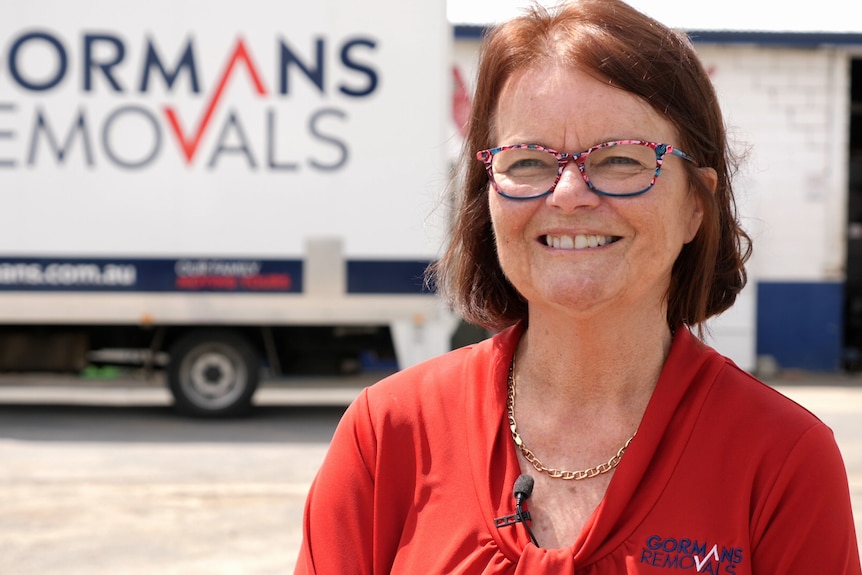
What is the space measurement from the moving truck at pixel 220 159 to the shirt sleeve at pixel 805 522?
761 cm

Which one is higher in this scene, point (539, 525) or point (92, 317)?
point (539, 525)

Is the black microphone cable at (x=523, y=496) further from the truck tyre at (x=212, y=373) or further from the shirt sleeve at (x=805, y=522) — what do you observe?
the truck tyre at (x=212, y=373)

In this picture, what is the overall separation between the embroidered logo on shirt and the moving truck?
762 cm

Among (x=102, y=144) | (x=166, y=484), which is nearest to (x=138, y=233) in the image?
(x=102, y=144)

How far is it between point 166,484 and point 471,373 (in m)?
5.74

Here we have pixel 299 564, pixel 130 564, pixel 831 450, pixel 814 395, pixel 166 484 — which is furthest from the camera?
pixel 814 395

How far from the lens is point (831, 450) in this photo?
5.12ft

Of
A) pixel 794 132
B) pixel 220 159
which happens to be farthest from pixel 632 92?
pixel 794 132

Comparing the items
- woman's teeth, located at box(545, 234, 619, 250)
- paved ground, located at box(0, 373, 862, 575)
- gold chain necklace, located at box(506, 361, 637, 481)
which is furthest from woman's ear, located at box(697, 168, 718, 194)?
paved ground, located at box(0, 373, 862, 575)

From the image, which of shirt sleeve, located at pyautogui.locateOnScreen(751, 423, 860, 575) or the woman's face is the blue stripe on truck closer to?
the woman's face

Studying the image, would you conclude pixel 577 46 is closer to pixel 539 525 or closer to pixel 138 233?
pixel 539 525

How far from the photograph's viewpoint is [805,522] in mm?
1495

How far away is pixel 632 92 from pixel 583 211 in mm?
193

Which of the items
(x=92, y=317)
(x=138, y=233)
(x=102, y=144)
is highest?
(x=102, y=144)
